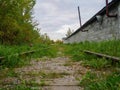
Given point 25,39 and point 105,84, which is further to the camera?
point 25,39

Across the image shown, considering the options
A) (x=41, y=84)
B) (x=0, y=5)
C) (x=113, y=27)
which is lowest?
(x=41, y=84)

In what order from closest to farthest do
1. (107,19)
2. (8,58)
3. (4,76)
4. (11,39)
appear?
(4,76), (8,58), (107,19), (11,39)

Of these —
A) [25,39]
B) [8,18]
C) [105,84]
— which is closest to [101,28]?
[8,18]

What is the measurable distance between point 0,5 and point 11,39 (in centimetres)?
382

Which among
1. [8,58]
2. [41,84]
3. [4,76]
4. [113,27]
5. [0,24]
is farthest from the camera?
[0,24]

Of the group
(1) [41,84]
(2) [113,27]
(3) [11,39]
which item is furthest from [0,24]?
(1) [41,84]

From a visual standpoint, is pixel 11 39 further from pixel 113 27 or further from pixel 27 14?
pixel 113 27

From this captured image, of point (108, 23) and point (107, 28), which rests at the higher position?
point (108, 23)

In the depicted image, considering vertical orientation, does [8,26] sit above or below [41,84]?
above

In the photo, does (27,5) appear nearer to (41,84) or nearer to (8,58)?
(8,58)

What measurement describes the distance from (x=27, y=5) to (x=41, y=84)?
21464 millimetres

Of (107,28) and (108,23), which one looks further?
(107,28)

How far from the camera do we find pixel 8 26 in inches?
762

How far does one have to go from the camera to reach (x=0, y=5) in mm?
17562
